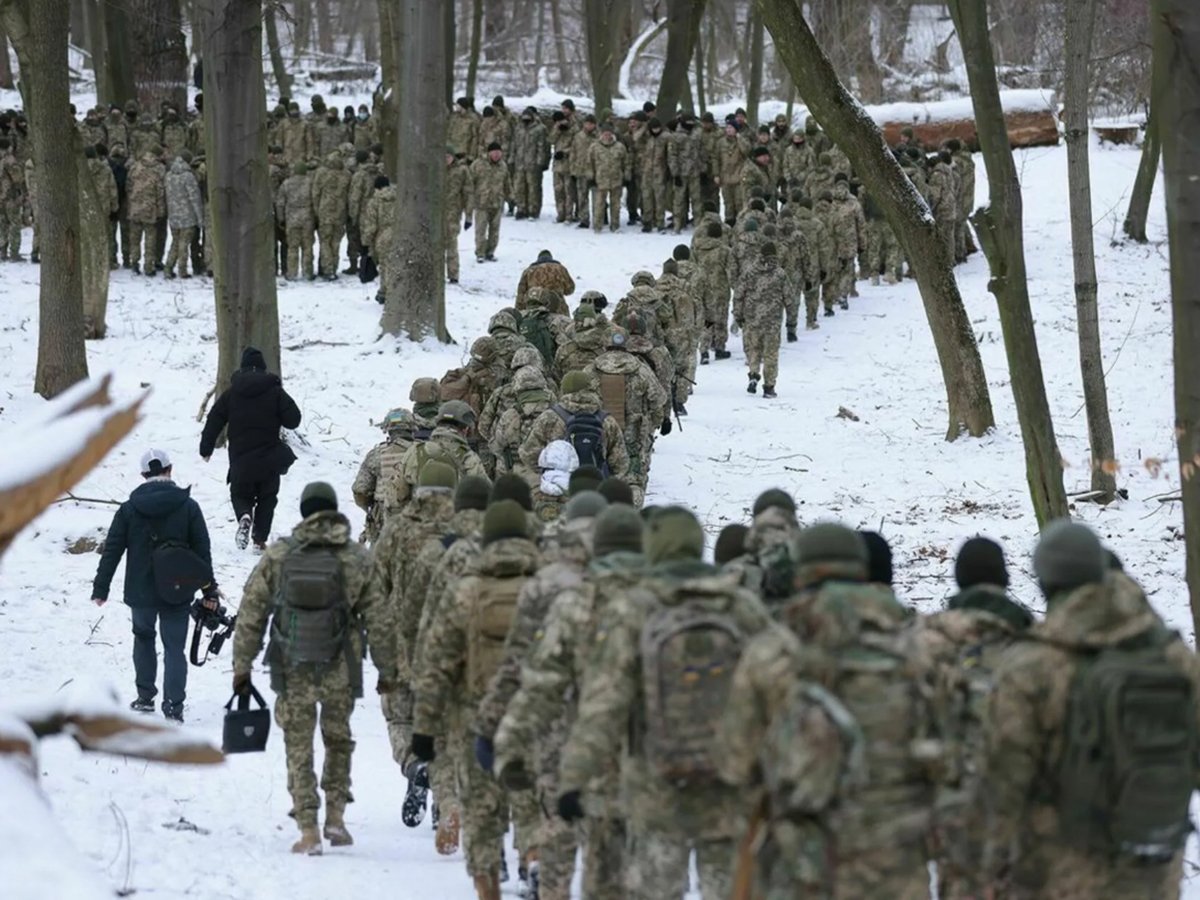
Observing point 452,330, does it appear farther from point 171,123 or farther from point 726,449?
point 171,123

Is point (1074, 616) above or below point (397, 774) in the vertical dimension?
above

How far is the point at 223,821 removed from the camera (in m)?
9.20

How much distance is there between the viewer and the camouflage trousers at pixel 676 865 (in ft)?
20.2

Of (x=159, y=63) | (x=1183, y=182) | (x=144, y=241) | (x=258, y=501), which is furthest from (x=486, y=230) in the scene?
(x=1183, y=182)

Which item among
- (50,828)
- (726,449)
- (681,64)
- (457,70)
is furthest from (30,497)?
(457,70)

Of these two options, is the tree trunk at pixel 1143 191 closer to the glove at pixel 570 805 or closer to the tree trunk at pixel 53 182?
the tree trunk at pixel 53 182

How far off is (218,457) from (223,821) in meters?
7.54

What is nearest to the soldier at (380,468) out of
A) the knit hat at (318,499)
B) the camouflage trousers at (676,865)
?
the knit hat at (318,499)

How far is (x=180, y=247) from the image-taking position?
2452cm

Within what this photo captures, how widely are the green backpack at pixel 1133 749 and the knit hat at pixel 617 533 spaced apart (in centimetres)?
207

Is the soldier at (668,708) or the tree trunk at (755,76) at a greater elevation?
the tree trunk at (755,76)

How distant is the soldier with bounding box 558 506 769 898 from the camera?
5871 millimetres

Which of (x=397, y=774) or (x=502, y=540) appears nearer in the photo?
(x=502, y=540)

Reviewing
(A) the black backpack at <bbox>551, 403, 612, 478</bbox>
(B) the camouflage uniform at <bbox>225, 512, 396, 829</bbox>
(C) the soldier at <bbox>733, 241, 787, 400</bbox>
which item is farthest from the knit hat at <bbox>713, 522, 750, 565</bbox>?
(C) the soldier at <bbox>733, 241, 787, 400</bbox>
